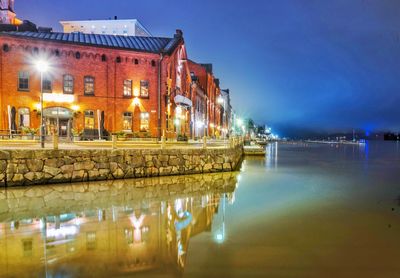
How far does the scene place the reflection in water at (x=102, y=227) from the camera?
5945 millimetres

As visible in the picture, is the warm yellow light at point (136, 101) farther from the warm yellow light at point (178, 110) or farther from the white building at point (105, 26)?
the white building at point (105, 26)

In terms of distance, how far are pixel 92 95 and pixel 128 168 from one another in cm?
1462

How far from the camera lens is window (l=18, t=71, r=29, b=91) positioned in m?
26.4

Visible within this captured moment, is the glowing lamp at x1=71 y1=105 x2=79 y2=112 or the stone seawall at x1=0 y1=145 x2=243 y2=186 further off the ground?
the glowing lamp at x1=71 y1=105 x2=79 y2=112

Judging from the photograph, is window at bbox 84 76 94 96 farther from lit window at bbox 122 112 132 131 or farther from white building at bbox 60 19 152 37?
white building at bbox 60 19 152 37

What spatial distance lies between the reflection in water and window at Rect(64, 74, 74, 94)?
642 inches

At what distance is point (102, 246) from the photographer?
6.85m

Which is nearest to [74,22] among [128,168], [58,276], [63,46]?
[63,46]

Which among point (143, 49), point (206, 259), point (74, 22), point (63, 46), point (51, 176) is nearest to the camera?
point (206, 259)

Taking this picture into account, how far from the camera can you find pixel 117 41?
3108 cm

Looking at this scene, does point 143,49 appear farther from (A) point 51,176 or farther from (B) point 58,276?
(B) point 58,276

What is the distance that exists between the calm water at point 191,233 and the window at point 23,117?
15.9m

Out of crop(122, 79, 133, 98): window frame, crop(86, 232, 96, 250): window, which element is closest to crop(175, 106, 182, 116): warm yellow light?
crop(122, 79, 133, 98): window frame

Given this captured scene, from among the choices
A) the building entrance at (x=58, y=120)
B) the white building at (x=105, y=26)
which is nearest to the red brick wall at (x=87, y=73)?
the building entrance at (x=58, y=120)
